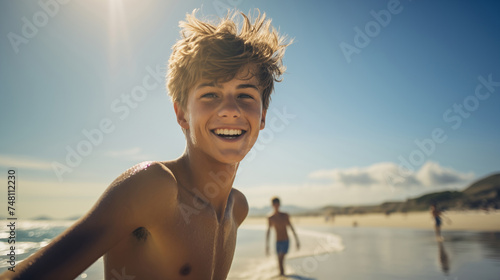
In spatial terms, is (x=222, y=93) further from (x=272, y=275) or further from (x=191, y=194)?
(x=272, y=275)

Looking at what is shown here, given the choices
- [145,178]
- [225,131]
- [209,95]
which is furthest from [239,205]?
[145,178]

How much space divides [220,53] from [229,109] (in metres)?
0.39

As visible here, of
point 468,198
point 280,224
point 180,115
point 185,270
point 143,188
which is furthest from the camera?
point 468,198

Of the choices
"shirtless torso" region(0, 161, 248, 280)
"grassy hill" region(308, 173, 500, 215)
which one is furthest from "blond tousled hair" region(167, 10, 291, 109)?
"grassy hill" region(308, 173, 500, 215)

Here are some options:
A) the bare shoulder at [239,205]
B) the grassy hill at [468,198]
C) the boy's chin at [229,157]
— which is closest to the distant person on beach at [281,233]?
the bare shoulder at [239,205]

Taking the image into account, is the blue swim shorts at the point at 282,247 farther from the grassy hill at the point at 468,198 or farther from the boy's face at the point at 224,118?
the grassy hill at the point at 468,198

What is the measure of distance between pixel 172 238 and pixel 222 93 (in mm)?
765

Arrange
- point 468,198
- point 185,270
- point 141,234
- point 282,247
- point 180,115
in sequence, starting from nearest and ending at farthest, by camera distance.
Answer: point 141,234, point 185,270, point 180,115, point 282,247, point 468,198

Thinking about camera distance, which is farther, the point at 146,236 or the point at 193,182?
the point at 193,182

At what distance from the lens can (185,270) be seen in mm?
1511

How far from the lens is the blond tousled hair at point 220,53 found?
5.46 feet

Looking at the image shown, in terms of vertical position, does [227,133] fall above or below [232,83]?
below

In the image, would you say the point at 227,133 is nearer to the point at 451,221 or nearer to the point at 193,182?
the point at 193,182

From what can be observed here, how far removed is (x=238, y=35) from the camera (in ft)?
6.23
